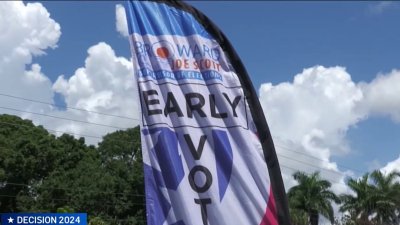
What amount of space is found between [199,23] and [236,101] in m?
0.60

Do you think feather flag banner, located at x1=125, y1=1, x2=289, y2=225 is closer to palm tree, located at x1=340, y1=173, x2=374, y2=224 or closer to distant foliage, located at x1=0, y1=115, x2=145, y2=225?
distant foliage, located at x1=0, y1=115, x2=145, y2=225

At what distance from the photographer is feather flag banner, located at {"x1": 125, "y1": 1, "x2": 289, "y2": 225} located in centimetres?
412

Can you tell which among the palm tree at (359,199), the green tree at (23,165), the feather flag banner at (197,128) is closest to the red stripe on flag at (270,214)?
the feather flag banner at (197,128)

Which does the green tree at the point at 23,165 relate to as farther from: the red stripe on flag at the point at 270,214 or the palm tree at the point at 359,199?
the red stripe on flag at the point at 270,214

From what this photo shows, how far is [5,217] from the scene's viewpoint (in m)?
32.3

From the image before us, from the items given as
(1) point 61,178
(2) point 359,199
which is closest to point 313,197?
(2) point 359,199

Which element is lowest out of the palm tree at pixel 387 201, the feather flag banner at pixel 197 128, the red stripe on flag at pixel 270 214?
the red stripe on flag at pixel 270 214

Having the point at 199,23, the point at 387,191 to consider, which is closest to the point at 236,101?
the point at 199,23

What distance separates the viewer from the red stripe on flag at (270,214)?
4.25 metres

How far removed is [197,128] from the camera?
4.22 meters

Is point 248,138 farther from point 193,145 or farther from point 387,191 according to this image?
point 387,191

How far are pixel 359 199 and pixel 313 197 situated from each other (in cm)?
401

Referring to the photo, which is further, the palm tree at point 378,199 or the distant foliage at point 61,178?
the palm tree at point 378,199

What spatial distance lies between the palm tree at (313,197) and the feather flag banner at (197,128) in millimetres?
53100
